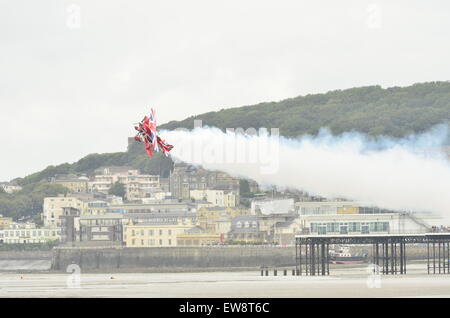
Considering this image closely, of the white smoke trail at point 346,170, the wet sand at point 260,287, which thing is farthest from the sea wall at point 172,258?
the wet sand at point 260,287

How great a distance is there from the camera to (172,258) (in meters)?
175

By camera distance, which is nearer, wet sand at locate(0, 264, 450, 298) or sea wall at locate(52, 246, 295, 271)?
wet sand at locate(0, 264, 450, 298)

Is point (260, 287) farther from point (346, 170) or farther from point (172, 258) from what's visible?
point (172, 258)

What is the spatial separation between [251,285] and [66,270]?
73147 mm

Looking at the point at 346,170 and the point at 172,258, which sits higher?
the point at 346,170

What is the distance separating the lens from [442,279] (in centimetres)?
10781

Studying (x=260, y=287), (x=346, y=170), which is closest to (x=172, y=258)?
(x=346, y=170)

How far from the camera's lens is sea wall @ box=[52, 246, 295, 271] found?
169 m

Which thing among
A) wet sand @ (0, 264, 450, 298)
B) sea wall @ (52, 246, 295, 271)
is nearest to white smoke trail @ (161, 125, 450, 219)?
wet sand @ (0, 264, 450, 298)

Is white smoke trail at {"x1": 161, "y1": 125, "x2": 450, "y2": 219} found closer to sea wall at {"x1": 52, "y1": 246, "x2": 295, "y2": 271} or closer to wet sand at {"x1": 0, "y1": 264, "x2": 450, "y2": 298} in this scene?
wet sand at {"x1": 0, "y1": 264, "x2": 450, "y2": 298}

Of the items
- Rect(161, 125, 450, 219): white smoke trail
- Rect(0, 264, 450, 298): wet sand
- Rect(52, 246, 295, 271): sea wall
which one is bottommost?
Rect(52, 246, 295, 271): sea wall

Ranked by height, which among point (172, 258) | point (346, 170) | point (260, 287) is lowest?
point (172, 258)
